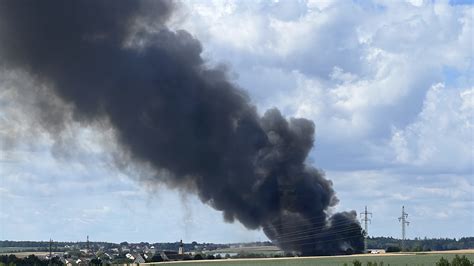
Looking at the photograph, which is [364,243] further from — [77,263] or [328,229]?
[77,263]

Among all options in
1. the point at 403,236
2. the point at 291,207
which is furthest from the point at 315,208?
the point at 403,236

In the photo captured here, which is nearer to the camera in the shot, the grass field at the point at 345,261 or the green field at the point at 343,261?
the grass field at the point at 345,261

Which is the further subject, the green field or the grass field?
the green field

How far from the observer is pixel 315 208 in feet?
543

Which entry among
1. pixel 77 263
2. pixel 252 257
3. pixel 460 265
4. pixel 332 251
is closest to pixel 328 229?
pixel 332 251

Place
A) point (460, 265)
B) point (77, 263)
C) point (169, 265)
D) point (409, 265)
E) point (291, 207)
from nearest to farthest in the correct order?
point (460, 265) → point (409, 265) → point (169, 265) → point (291, 207) → point (77, 263)

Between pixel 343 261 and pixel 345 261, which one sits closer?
pixel 345 261

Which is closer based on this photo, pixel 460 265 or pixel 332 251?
pixel 460 265

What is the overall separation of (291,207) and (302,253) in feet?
33.8

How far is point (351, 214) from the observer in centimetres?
17462

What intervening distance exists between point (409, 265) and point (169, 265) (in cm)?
4631

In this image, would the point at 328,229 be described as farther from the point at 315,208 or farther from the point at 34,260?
the point at 34,260

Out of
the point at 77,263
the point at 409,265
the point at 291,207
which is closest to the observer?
the point at 409,265

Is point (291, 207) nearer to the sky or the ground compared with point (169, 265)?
nearer to the sky
